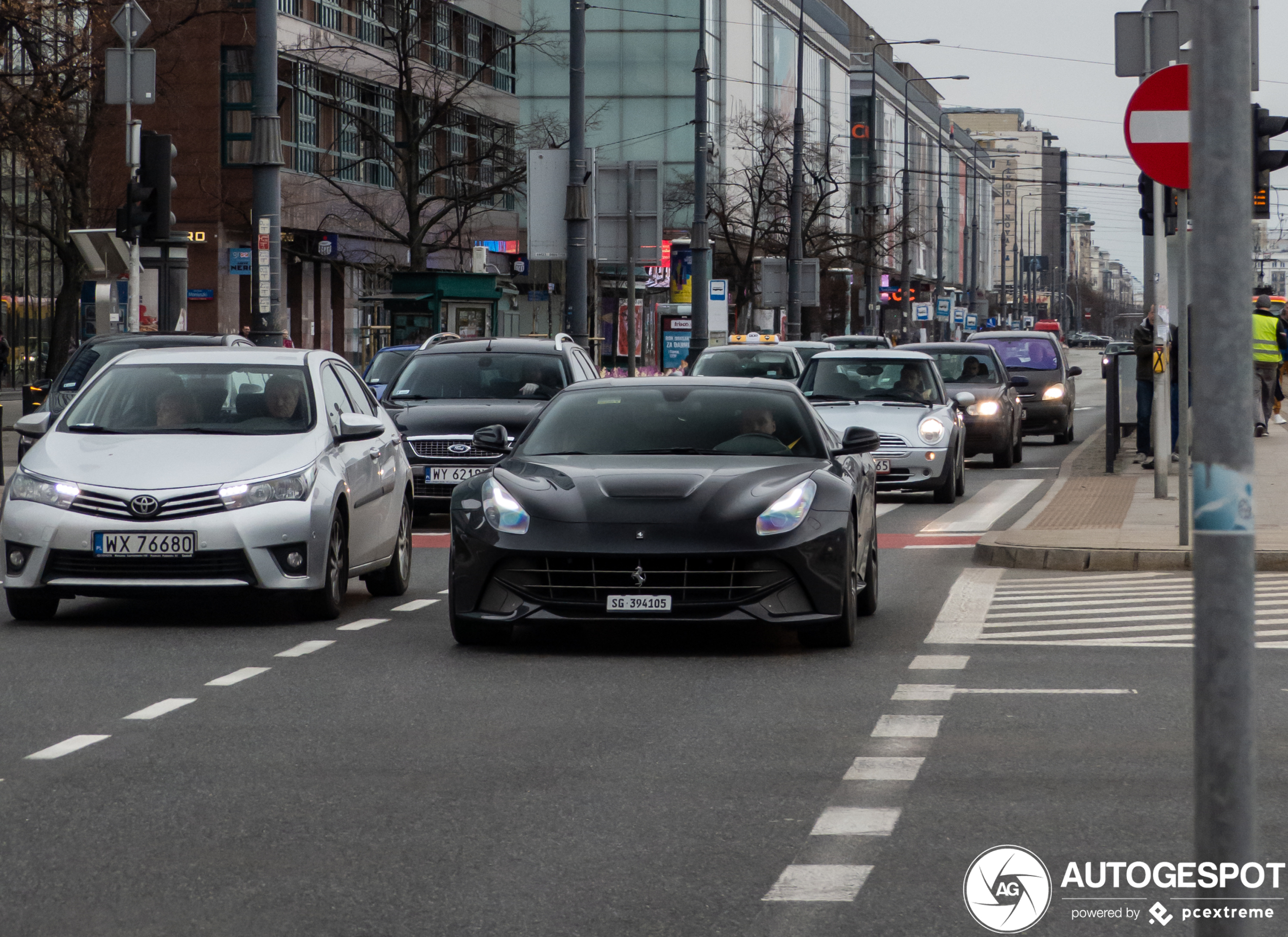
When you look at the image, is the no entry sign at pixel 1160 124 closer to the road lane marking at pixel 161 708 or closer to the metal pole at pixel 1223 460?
the road lane marking at pixel 161 708

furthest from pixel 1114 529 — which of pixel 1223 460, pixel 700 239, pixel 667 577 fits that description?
pixel 700 239

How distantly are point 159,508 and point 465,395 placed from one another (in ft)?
27.9

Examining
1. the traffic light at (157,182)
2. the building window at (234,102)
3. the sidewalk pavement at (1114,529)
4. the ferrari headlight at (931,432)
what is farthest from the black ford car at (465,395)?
the building window at (234,102)

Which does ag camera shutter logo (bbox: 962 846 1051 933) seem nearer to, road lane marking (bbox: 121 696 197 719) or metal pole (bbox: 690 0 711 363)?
road lane marking (bbox: 121 696 197 719)

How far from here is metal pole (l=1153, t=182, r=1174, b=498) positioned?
17.3 m

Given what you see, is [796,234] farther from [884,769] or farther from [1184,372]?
[884,769]

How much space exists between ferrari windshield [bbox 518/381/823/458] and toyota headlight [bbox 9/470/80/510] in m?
2.30

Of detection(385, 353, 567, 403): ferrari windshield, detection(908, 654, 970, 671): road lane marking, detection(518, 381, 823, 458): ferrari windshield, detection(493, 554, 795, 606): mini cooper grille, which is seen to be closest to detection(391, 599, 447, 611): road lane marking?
detection(518, 381, 823, 458): ferrari windshield

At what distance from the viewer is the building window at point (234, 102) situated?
52656mm

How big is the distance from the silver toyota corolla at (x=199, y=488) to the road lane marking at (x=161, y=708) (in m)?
2.41

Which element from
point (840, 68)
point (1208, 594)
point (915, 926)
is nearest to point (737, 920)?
point (915, 926)

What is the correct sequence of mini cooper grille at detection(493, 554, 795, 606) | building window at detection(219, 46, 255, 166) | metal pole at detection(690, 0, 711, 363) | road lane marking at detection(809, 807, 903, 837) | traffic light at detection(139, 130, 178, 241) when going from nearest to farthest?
road lane marking at detection(809, 807, 903, 837), mini cooper grille at detection(493, 554, 795, 606), traffic light at detection(139, 130, 178, 241), metal pole at detection(690, 0, 711, 363), building window at detection(219, 46, 255, 166)

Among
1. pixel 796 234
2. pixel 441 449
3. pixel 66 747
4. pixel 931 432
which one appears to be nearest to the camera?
pixel 66 747

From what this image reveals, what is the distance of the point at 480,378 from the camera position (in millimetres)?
19953
